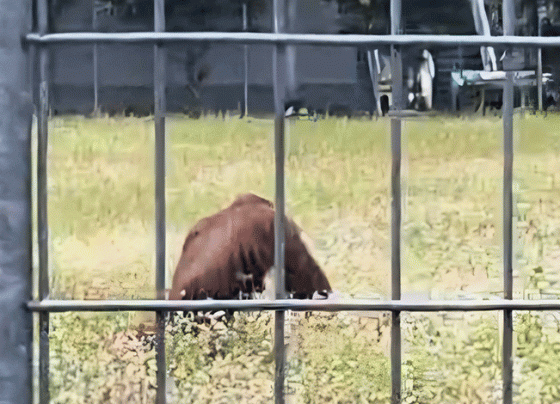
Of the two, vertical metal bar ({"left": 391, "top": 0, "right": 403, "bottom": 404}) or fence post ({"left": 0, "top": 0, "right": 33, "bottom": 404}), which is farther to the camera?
vertical metal bar ({"left": 391, "top": 0, "right": 403, "bottom": 404})

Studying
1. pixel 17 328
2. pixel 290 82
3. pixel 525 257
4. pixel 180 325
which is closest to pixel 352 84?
pixel 290 82

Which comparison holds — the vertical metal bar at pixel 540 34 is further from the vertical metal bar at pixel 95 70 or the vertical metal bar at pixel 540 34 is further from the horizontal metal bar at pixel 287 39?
the vertical metal bar at pixel 95 70

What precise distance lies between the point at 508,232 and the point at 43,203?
190 cm

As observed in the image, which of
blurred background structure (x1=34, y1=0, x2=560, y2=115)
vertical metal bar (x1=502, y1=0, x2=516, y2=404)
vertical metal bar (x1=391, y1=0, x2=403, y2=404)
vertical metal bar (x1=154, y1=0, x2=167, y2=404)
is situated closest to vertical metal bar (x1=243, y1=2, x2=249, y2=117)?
blurred background structure (x1=34, y1=0, x2=560, y2=115)

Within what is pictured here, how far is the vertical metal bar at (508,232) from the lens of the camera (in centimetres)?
250

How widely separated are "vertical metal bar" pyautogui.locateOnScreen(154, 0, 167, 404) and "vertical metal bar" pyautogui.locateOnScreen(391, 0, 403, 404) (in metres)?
0.93

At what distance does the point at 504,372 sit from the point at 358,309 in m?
0.67

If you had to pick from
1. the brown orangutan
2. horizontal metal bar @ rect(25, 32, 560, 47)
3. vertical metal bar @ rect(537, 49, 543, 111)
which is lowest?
the brown orangutan

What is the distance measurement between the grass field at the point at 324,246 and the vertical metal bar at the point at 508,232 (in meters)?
0.03

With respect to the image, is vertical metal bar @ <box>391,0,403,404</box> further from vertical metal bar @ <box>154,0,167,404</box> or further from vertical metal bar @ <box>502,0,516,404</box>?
vertical metal bar @ <box>154,0,167,404</box>

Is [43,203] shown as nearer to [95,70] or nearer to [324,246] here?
[95,70]

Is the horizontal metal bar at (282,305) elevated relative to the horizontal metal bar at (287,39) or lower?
lower

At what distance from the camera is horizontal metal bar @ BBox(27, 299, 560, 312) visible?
2461mm

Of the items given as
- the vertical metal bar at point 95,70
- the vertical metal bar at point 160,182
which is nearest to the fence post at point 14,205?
the vertical metal bar at point 95,70
